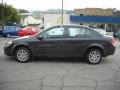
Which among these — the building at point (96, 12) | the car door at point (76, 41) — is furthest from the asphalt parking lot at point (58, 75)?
the building at point (96, 12)

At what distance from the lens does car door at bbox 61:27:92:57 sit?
10805mm

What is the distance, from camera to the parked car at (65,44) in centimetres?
1082

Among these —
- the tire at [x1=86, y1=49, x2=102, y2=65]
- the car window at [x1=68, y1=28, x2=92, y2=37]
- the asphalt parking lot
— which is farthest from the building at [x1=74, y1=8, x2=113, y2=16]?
the asphalt parking lot

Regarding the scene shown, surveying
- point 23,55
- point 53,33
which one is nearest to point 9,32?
point 23,55

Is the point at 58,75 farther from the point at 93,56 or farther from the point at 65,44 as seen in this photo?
the point at 93,56

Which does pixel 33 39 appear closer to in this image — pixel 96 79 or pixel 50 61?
pixel 50 61

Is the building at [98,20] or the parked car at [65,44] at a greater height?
the building at [98,20]

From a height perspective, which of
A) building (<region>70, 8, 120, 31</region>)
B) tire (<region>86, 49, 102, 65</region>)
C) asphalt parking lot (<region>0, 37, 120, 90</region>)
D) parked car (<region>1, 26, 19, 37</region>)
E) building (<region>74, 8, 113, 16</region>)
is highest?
building (<region>74, 8, 113, 16</region>)

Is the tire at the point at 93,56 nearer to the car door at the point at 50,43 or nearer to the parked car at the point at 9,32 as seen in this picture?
the car door at the point at 50,43

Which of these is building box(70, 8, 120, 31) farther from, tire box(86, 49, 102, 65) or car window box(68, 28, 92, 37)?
tire box(86, 49, 102, 65)

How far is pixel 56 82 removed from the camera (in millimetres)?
7820

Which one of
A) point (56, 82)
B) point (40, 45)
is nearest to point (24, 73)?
point (56, 82)

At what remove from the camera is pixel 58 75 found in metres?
8.74

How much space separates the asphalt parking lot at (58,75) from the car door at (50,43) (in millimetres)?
441
